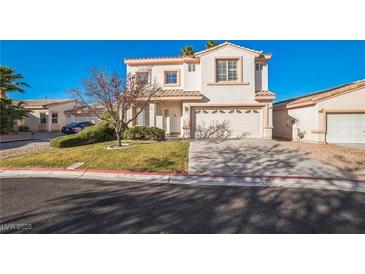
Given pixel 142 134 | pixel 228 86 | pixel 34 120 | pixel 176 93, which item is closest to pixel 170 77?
pixel 176 93

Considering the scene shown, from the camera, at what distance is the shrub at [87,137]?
35.0 feet

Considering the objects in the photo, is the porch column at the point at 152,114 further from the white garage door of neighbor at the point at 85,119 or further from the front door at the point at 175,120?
the white garage door of neighbor at the point at 85,119

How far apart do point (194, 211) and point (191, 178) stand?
91.2 inches

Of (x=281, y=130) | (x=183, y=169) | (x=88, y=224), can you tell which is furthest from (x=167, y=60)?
(x=88, y=224)

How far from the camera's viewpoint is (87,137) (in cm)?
1186

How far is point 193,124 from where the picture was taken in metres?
13.6

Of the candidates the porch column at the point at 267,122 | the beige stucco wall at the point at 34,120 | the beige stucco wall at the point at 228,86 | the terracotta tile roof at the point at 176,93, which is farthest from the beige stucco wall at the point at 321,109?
the beige stucco wall at the point at 34,120

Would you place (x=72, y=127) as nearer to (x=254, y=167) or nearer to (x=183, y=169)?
(x=183, y=169)

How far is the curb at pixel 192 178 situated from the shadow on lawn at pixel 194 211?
0.48 metres

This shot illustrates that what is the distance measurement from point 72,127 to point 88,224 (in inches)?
737

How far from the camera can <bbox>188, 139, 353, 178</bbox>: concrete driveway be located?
6705mm

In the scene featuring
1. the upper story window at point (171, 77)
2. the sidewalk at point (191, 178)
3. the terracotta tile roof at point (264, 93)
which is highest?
the upper story window at point (171, 77)

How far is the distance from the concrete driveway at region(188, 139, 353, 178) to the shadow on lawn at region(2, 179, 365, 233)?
1605 millimetres

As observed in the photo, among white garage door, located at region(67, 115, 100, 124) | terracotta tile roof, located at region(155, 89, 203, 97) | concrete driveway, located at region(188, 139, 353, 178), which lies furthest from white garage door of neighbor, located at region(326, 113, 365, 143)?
white garage door, located at region(67, 115, 100, 124)
